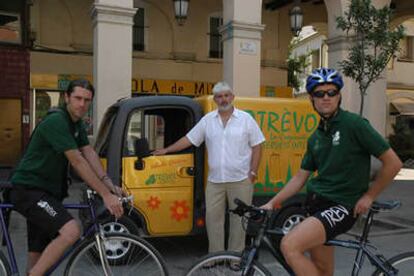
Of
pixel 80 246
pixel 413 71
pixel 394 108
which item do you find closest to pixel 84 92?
pixel 80 246

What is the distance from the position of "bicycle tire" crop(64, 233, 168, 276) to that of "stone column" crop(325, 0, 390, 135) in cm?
911

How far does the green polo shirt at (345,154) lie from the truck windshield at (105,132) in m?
3.15

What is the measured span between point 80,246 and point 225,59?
26.5ft

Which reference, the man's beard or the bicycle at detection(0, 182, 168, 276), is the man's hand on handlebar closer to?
the bicycle at detection(0, 182, 168, 276)

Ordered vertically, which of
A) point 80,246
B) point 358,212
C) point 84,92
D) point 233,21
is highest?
point 233,21

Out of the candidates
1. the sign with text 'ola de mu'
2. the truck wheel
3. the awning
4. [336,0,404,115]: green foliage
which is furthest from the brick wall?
the awning

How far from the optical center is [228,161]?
17.5 feet

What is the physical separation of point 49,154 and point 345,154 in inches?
81.3

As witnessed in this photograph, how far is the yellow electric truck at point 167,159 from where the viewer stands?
5855mm

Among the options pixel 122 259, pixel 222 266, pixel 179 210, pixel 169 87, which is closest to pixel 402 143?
pixel 169 87

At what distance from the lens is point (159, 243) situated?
22.9ft

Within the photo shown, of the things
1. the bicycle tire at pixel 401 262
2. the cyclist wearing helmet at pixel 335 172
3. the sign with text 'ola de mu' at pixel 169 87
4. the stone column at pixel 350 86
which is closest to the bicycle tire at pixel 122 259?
the cyclist wearing helmet at pixel 335 172

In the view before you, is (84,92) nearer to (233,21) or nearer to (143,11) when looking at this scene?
(233,21)

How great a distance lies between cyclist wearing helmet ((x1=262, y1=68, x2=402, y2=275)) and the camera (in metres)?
3.20
